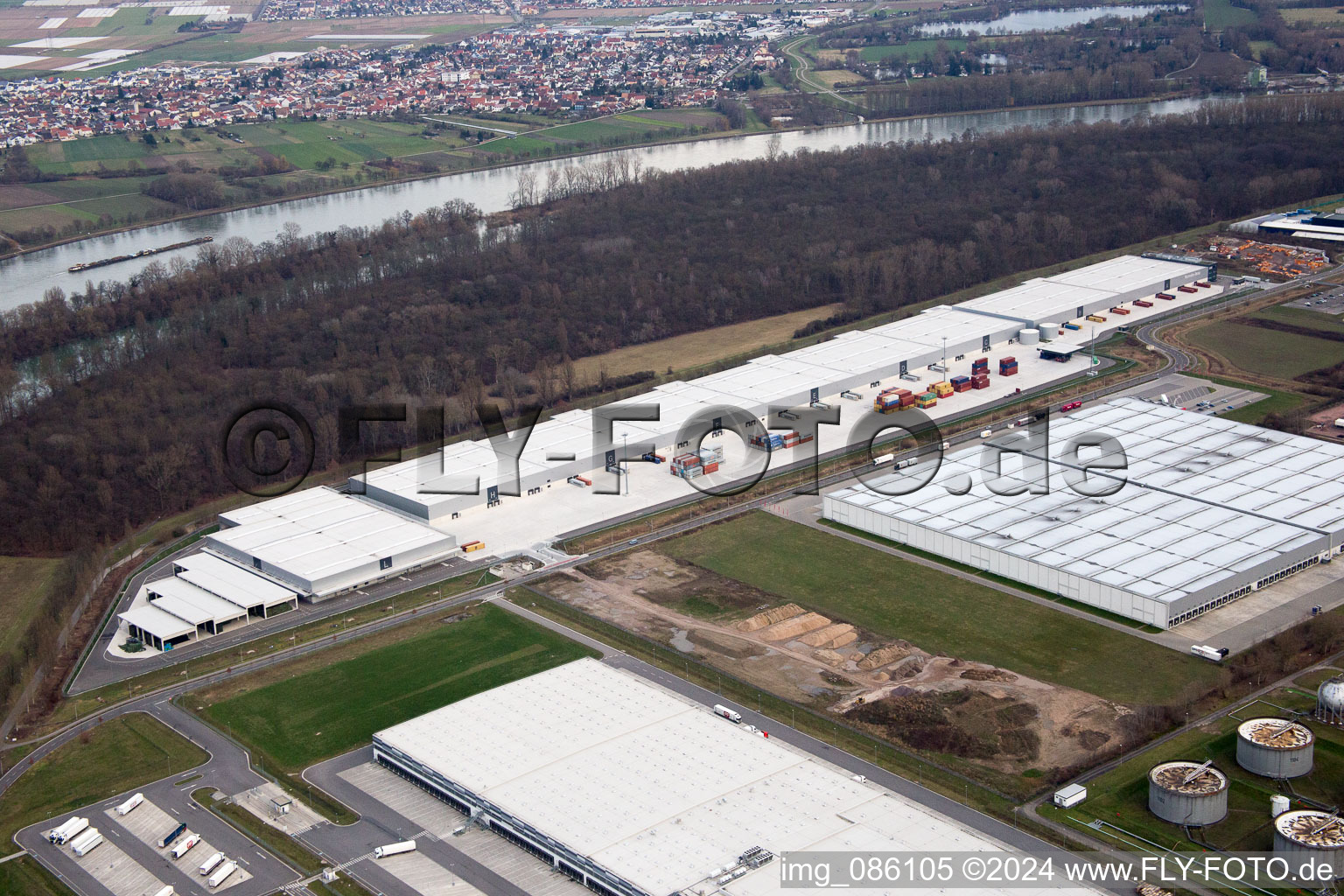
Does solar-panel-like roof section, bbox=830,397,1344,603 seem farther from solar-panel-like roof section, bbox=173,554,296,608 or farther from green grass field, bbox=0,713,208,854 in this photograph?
green grass field, bbox=0,713,208,854

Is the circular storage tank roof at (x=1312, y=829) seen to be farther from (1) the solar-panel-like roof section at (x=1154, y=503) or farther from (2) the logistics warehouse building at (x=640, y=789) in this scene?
(1) the solar-panel-like roof section at (x=1154, y=503)

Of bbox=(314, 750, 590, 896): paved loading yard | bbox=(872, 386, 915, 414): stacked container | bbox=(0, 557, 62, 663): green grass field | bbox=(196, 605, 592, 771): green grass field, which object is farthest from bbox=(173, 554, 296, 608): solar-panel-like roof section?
bbox=(872, 386, 915, 414): stacked container

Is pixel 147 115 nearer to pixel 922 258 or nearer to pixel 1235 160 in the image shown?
pixel 922 258

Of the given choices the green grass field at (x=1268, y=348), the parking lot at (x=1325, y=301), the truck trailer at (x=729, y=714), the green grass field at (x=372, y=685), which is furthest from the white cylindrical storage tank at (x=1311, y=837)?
the parking lot at (x=1325, y=301)

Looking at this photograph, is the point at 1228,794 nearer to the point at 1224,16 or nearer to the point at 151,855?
the point at 151,855

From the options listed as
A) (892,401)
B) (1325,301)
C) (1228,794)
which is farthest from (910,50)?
(1228,794)
